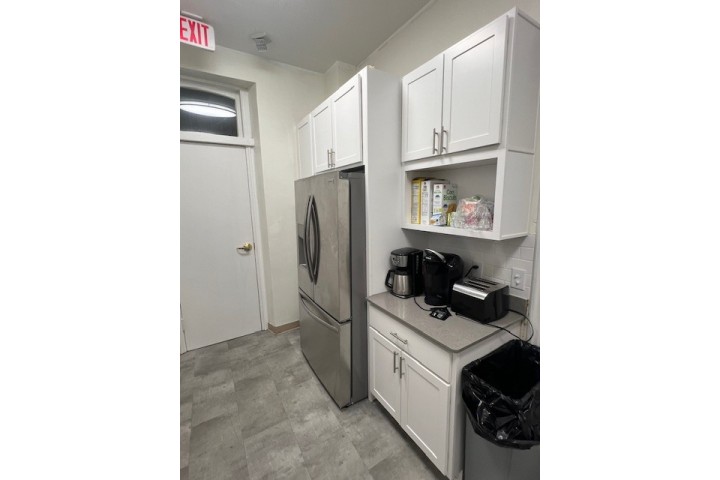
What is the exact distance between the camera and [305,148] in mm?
2463

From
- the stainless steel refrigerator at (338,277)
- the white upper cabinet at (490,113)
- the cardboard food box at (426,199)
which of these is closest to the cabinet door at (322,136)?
the stainless steel refrigerator at (338,277)

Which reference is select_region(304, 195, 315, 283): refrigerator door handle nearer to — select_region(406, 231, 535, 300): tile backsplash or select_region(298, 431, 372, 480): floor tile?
select_region(406, 231, 535, 300): tile backsplash

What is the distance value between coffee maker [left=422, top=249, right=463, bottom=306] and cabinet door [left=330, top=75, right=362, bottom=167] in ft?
2.55

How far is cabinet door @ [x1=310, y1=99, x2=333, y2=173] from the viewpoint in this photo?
6.64 feet

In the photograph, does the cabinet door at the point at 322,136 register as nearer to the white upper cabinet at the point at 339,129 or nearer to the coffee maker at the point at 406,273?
the white upper cabinet at the point at 339,129

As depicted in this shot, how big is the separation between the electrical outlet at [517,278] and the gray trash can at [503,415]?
0.98ft

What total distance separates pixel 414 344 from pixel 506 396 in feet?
1.46

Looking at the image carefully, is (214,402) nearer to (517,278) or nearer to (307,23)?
(517,278)

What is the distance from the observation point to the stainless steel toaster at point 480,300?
53.2 inches

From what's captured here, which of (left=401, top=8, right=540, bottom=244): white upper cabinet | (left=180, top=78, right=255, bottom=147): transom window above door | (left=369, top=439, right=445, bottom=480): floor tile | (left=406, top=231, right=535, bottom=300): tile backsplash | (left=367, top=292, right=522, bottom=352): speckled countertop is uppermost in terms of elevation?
(left=180, top=78, right=255, bottom=147): transom window above door

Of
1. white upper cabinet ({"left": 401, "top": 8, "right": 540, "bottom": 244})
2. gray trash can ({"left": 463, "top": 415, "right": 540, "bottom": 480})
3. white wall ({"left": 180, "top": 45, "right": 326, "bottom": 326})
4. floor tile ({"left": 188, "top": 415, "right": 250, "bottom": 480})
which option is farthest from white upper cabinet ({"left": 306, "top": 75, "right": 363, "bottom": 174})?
floor tile ({"left": 188, "top": 415, "right": 250, "bottom": 480})

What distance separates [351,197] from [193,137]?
5.77 feet
